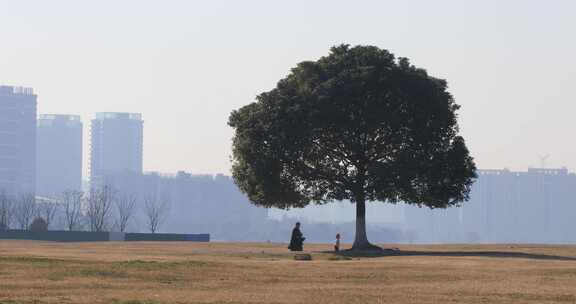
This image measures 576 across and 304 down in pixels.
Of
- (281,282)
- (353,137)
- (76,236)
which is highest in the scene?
(353,137)

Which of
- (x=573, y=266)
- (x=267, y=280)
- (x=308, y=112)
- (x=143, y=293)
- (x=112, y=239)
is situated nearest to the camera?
(x=143, y=293)

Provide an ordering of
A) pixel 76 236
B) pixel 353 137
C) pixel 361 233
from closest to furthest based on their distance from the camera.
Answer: pixel 353 137
pixel 361 233
pixel 76 236

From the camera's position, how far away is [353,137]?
80.5 metres

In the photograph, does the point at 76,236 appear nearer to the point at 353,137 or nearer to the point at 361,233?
the point at 361,233

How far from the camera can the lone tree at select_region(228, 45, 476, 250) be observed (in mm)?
79625

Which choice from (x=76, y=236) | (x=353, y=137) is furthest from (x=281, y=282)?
(x=76, y=236)

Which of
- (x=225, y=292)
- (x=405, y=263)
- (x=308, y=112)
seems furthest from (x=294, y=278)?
(x=308, y=112)

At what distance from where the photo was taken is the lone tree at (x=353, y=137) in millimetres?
79625

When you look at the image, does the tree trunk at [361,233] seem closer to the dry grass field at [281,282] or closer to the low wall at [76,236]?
the dry grass field at [281,282]

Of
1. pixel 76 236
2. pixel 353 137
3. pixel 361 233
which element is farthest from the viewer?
pixel 76 236

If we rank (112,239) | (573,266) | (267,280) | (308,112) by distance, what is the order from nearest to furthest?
(267,280) < (573,266) < (308,112) < (112,239)

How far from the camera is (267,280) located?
147 feet

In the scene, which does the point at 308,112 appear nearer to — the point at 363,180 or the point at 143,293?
the point at 363,180

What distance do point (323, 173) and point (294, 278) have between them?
117ft
